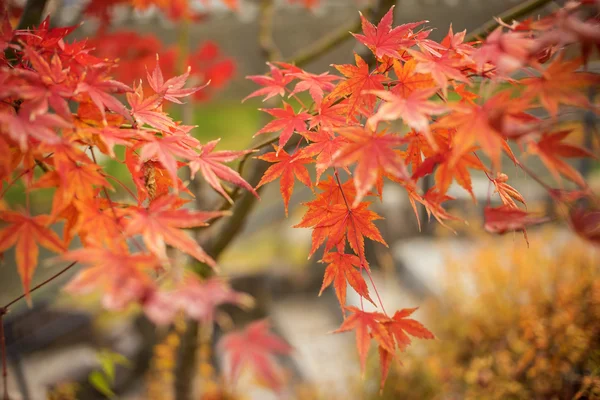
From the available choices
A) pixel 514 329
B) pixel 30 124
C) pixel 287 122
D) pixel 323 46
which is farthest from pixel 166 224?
pixel 514 329

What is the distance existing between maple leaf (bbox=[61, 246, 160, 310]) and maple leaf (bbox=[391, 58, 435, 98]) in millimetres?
534

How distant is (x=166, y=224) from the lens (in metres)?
0.67

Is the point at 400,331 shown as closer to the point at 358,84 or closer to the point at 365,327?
the point at 365,327

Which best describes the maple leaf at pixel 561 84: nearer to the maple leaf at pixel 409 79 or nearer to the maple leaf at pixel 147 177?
the maple leaf at pixel 409 79

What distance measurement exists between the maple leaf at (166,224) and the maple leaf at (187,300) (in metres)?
0.04

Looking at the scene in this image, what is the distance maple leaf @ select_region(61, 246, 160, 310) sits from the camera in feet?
1.75

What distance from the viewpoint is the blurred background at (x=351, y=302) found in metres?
1.67

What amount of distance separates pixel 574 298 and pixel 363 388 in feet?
3.31

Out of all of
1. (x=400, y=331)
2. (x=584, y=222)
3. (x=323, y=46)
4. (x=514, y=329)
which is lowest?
(x=514, y=329)

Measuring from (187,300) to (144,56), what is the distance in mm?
2247

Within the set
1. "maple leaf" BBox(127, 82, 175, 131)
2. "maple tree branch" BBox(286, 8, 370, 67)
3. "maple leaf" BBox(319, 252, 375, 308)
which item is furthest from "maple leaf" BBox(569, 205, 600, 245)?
"maple tree branch" BBox(286, 8, 370, 67)

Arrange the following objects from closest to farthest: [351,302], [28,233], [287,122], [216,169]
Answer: [28,233], [216,169], [287,122], [351,302]

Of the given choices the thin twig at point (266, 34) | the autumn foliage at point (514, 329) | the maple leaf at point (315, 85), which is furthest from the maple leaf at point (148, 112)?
the autumn foliage at point (514, 329)

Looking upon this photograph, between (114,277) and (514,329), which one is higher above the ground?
(114,277)
